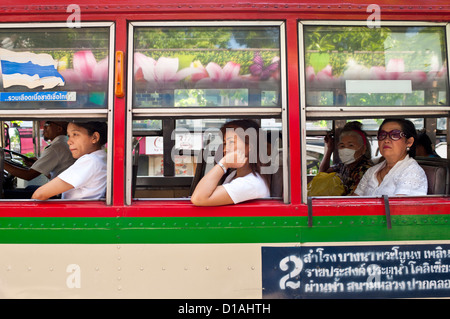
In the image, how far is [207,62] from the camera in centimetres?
229

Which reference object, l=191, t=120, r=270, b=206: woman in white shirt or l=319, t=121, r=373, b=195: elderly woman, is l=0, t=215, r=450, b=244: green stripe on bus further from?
l=319, t=121, r=373, b=195: elderly woman

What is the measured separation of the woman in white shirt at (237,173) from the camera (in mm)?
2248

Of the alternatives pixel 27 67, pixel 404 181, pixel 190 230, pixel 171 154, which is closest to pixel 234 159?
pixel 190 230

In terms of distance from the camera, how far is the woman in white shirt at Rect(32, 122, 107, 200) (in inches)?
90.6

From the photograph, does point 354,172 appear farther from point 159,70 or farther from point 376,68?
point 159,70

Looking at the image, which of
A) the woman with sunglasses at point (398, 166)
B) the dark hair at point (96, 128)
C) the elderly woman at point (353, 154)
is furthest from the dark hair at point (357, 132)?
the dark hair at point (96, 128)

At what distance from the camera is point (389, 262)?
2.26 meters

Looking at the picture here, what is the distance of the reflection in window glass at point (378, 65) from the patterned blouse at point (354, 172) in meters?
1.19

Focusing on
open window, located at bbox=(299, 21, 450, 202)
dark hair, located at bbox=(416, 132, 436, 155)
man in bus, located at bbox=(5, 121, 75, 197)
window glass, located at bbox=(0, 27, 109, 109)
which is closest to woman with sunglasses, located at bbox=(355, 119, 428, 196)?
open window, located at bbox=(299, 21, 450, 202)

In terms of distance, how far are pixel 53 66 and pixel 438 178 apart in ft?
8.18

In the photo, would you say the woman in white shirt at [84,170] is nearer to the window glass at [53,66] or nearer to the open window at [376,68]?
the window glass at [53,66]

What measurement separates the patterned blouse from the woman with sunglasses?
1.92 ft
